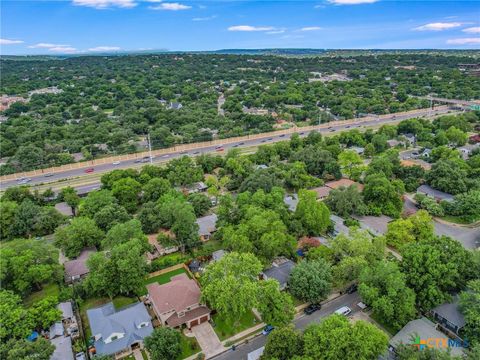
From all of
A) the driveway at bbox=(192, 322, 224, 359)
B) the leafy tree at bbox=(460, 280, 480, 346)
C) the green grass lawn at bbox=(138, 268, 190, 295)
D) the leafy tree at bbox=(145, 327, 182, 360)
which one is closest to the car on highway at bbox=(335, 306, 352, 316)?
the leafy tree at bbox=(460, 280, 480, 346)

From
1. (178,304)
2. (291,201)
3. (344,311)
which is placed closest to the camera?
(178,304)

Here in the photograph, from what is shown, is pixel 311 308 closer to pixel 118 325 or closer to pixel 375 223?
pixel 118 325

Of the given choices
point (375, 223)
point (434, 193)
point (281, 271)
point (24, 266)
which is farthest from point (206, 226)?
point (434, 193)

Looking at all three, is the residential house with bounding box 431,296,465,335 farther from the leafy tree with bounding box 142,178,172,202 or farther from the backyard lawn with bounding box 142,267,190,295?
the leafy tree with bounding box 142,178,172,202

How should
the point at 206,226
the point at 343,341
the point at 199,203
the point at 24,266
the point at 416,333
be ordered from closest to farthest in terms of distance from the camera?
the point at 343,341, the point at 416,333, the point at 24,266, the point at 206,226, the point at 199,203

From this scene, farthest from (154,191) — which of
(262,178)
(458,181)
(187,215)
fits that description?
(458,181)

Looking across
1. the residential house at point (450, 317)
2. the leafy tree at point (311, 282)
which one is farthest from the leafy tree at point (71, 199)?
the residential house at point (450, 317)
